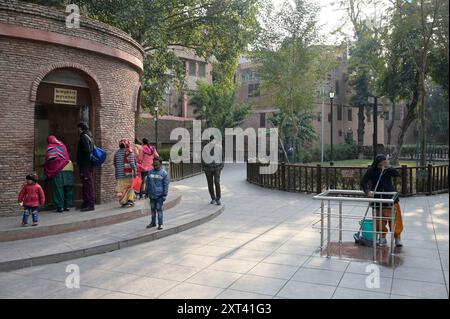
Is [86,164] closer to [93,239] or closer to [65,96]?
[65,96]

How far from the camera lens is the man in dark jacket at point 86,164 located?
10000mm

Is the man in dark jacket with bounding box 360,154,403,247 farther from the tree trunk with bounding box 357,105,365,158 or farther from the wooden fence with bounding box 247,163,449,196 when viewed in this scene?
the tree trunk with bounding box 357,105,365,158

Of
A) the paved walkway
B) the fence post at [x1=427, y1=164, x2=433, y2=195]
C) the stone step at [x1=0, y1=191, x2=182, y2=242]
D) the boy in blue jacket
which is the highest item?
the boy in blue jacket

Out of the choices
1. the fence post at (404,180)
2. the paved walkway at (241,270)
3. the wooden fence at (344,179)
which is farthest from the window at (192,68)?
the paved walkway at (241,270)

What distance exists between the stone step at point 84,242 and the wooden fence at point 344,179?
19.8 ft

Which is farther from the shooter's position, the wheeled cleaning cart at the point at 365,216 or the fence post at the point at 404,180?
the fence post at the point at 404,180

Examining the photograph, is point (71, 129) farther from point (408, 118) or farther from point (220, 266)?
point (408, 118)

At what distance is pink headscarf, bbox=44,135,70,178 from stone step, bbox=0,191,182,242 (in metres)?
0.96

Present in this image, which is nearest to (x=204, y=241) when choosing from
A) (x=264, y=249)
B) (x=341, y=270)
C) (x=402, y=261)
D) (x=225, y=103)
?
(x=264, y=249)

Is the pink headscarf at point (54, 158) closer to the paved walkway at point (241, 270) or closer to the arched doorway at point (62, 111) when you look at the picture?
the arched doorway at point (62, 111)

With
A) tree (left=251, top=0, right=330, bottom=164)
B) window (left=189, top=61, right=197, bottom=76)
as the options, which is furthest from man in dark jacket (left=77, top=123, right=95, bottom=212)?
window (left=189, top=61, right=197, bottom=76)

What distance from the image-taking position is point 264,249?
7.75m

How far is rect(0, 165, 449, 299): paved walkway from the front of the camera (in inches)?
Result: 217

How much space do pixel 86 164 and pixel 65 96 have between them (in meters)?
1.74
